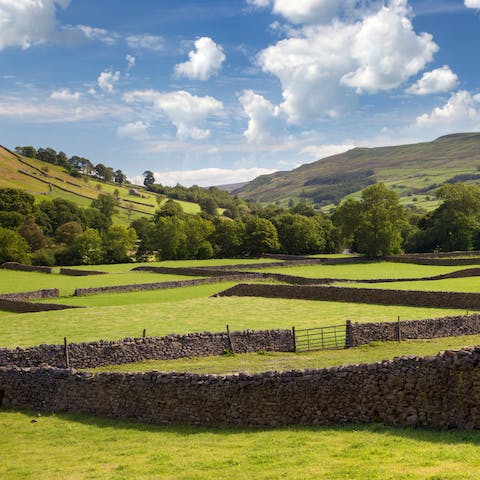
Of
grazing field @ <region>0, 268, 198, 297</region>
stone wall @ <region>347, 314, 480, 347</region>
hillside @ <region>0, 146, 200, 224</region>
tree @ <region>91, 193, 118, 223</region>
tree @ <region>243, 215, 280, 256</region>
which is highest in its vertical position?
hillside @ <region>0, 146, 200, 224</region>

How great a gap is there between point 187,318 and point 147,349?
11.3 m

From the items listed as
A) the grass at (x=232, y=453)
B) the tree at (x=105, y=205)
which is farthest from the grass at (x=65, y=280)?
the tree at (x=105, y=205)

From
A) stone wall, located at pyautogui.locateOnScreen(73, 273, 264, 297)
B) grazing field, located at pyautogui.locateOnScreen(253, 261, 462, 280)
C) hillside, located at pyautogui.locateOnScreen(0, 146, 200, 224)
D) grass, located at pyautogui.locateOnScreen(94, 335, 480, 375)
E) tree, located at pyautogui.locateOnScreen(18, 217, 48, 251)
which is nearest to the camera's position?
grass, located at pyautogui.locateOnScreen(94, 335, 480, 375)

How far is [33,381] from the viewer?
56.9 feet

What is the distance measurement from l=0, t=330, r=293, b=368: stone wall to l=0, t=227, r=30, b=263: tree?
249ft

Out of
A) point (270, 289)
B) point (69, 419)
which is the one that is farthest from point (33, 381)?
point (270, 289)

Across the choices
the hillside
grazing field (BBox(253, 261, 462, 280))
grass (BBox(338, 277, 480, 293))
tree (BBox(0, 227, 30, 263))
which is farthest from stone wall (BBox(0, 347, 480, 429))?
the hillside

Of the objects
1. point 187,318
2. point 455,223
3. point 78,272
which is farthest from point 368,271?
point 187,318

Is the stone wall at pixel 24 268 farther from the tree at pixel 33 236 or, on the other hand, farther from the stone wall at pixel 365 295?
the stone wall at pixel 365 295

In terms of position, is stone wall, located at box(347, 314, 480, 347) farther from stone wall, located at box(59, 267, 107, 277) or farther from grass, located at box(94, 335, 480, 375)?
stone wall, located at box(59, 267, 107, 277)

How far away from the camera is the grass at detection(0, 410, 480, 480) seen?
10.1m

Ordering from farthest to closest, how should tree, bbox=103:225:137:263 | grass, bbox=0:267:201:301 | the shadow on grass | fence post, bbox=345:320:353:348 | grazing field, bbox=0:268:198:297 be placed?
1. tree, bbox=103:225:137:263
2. grass, bbox=0:267:201:301
3. grazing field, bbox=0:268:198:297
4. fence post, bbox=345:320:353:348
5. the shadow on grass

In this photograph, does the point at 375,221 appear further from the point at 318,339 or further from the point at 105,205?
the point at 105,205

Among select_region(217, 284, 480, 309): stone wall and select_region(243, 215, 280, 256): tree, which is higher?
select_region(243, 215, 280, 256): tree
